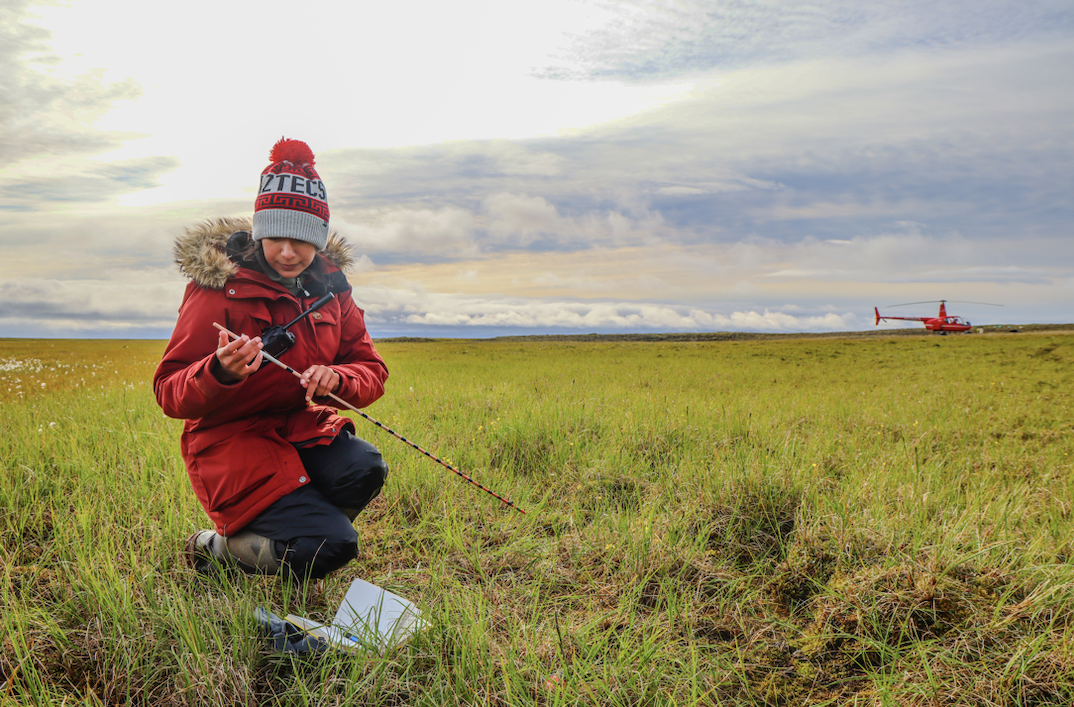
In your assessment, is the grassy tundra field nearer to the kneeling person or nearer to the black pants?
the black pants

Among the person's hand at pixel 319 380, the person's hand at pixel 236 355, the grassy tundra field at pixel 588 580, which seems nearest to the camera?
the grassy tundra field at pixel 588 580

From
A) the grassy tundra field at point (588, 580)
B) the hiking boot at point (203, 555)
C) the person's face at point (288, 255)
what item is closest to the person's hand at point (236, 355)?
the person's face at point (288, 255)

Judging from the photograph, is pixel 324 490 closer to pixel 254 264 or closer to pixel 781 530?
pixel 254 264

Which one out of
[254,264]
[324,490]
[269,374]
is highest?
[254,264]

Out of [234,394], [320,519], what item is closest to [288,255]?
[234,394]

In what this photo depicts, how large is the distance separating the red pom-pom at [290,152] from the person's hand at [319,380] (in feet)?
4.34

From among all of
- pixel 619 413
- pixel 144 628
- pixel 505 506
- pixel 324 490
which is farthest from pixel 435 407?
pixel 144 628

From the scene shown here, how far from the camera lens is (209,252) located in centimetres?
299

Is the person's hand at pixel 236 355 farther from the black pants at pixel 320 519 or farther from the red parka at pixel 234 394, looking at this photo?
the black pants at pixel 320 519

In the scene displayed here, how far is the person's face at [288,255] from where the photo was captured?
10.4 ft

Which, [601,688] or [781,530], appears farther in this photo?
[781,530]

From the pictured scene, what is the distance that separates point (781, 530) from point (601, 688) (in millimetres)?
2047

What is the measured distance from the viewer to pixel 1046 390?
41.9 feet

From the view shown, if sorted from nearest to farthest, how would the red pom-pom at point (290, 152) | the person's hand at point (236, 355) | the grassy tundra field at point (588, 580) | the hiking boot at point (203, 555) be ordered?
the grassy tundra field at point (588, 580) < the person's hand at point (236, 355) < the hiking boot at point (203, 555) < the red pom-pom at point (290, 152)
